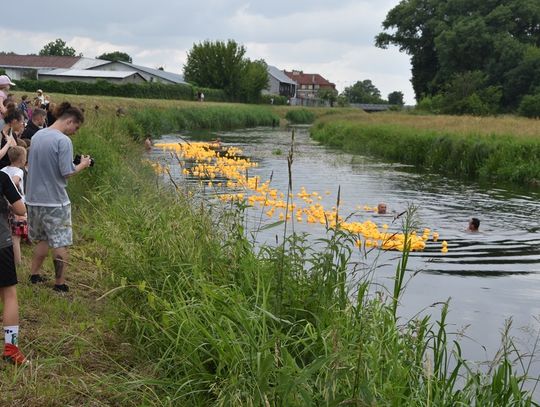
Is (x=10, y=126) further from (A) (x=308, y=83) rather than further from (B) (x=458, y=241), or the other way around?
(A) (x=308, y=83)

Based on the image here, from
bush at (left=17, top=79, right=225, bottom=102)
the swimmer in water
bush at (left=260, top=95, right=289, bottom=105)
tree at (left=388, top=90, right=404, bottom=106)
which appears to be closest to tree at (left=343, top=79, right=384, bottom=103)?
tree at (left=388, top=90, right=404, bottom=106)

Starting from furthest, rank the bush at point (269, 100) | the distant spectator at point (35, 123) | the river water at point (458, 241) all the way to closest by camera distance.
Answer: the bush at point (269, 100) < the distant spectator at point (35, 123) < the river water at point (458, 241)

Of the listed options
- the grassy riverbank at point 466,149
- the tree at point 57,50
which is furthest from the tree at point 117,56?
the grassy riverbank at point 466,149

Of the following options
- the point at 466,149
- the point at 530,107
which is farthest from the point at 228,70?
the point at 466,149

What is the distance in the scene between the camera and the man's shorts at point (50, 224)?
6.29m

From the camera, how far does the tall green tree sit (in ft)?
294

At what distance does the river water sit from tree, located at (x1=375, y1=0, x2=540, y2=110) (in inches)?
1401

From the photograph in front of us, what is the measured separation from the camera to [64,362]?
15.0 feet

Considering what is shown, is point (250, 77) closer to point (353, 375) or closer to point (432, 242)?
point (432, 242)

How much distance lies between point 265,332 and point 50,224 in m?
3.09

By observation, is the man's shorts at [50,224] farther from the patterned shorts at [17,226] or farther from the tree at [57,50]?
the tree at [57,50]

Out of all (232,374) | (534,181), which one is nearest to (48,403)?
(232,374)

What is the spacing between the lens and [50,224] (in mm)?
6289

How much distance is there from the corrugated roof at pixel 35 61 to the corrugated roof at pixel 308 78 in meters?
86.6
